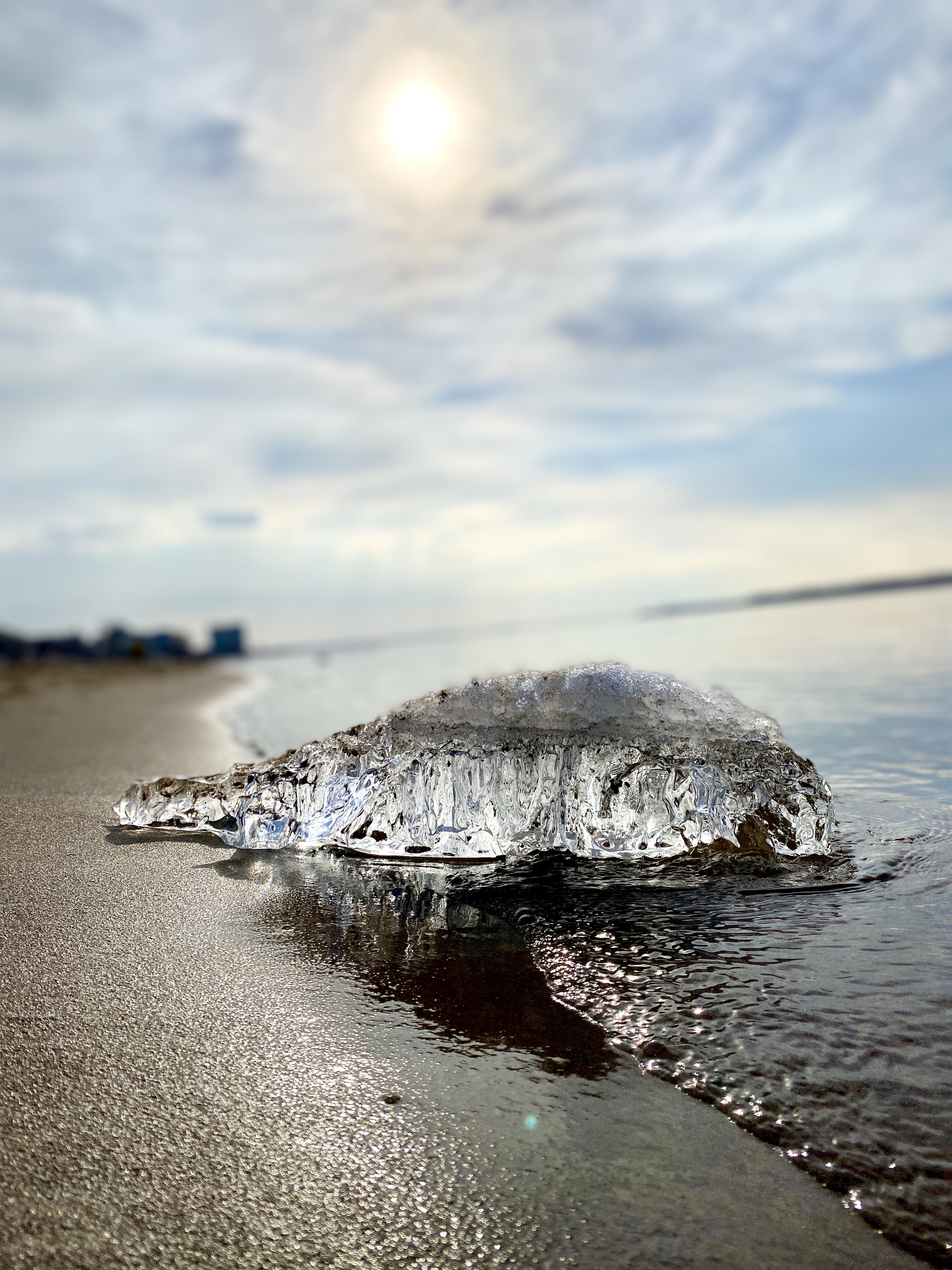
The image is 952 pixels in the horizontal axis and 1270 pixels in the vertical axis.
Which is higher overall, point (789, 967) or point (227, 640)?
point (227, 640)

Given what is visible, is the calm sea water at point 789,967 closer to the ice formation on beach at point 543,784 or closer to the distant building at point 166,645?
the ice formation on beach at point 543,784

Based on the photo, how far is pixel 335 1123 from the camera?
1546 millimetres

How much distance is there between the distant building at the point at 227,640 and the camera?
146 ft

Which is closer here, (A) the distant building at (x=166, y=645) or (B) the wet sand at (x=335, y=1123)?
(B) the wet sand at (x=335, y=1123)

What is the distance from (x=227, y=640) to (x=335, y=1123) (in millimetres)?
45406

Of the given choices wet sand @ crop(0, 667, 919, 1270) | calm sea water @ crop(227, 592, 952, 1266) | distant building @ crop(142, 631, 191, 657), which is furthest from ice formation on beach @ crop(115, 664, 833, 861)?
Answer: distant building @ crop(142, 631, 191, 657)

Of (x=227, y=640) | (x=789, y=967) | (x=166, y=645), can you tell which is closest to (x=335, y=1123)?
(x=789, y=967)

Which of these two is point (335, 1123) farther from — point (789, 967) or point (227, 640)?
point (227, 640)

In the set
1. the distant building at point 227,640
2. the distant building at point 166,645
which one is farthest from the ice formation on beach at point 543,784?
the distant building at point 227,640

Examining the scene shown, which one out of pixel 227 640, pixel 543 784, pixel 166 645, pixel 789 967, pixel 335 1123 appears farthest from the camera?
pixel 227 640

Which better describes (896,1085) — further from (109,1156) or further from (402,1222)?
(109,1156)

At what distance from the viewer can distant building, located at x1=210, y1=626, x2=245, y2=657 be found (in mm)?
44562

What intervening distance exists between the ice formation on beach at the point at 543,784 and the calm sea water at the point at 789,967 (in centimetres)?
A: 23

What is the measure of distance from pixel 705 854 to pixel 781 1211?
203 centimetres
